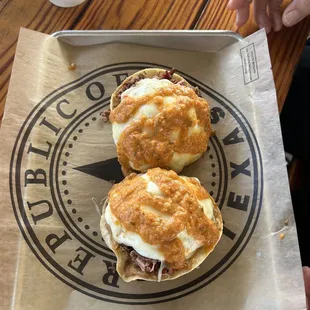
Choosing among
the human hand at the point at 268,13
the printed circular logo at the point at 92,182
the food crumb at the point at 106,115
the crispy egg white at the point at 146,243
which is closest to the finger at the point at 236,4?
the human hand at the point at 268,13

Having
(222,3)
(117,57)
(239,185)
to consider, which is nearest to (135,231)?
(239,185)

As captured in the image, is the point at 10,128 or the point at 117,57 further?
the point at 117,57

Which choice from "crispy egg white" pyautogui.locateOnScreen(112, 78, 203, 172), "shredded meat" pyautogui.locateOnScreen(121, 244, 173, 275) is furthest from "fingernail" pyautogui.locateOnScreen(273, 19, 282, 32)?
"shredded meat" pyautogui.locateOnScreen(121, 244, 173, 275)

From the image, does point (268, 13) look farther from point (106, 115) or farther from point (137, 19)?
point (106, 115)

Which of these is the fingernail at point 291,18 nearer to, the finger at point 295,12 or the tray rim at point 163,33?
the finger at point 295,12

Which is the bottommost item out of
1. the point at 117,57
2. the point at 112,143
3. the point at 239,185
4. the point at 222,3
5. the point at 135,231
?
the point at 135,231

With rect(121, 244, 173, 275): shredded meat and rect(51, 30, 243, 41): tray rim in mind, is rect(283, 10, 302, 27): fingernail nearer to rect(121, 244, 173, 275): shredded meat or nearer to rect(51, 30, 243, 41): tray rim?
rect(51, 30, 243, 41): tray rim

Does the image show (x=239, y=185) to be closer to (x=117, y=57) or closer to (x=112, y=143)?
(x=112, y=143)
